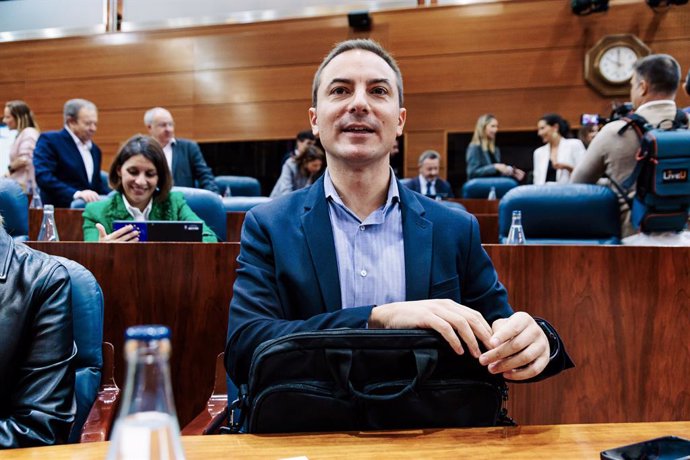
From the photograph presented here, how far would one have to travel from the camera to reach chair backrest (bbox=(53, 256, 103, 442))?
1.20 meters

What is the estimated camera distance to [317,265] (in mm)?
1142

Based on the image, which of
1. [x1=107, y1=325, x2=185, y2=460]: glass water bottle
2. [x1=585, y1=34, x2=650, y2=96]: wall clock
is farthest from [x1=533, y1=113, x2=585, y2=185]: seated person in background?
[x1=107, y1=325, x2=185, y2=460]: glass water bottle

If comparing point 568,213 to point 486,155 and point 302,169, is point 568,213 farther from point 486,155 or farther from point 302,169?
point 486,155

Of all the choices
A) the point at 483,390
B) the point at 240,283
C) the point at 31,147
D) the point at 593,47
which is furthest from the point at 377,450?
the point at 593,47

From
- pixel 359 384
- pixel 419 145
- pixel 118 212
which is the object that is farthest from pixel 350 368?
pixel 419 145

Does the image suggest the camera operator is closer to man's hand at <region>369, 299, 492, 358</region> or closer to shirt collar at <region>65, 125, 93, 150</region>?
man's hand at <region>369, 299, 492, 358</region>

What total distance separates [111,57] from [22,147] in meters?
3.52

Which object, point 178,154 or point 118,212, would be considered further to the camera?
point 178,154

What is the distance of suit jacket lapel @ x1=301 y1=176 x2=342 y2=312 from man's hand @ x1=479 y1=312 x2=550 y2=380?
1.14ft

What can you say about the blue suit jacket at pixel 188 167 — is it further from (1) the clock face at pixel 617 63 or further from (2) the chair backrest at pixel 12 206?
(1) the clock face at pixel 617 63

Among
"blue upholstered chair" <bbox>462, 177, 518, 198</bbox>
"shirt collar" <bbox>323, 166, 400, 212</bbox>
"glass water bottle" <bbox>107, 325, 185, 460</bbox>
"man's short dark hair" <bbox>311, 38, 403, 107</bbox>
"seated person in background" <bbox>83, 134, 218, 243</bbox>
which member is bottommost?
"glass water bottle" <bbox>107, 325, 185, 460</bbox>

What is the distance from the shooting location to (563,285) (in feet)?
5.26

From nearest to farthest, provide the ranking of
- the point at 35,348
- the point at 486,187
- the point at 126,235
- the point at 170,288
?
the point at 35,348
the point at 170,288
the point at 126,235
the point at 486,187

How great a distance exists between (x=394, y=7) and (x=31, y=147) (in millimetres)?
4211
